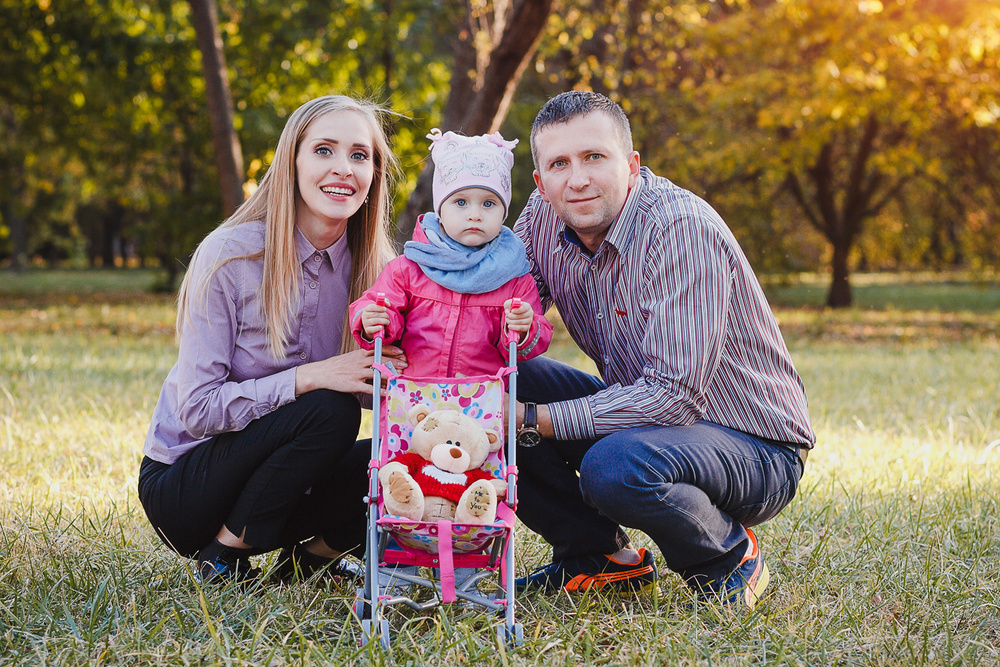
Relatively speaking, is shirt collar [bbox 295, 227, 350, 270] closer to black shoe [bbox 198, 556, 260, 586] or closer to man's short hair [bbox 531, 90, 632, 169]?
man's short hair [bbox 531, 90, 632, 169]

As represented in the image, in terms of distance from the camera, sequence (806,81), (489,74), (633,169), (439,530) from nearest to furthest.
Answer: (439,530)
(633,169)
(489,74)
(806,81)

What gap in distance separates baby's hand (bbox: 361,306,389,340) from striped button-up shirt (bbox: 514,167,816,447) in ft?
1.93

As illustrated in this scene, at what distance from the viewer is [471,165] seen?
2.75 meters

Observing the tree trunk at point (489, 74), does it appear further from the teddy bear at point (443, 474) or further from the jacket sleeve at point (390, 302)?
the teddy bear at point (443, 474)

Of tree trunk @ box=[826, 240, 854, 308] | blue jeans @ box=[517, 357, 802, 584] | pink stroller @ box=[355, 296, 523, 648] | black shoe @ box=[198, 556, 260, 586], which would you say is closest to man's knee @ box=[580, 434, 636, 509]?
blue jeans @ box=[517, 357, 802, 584]

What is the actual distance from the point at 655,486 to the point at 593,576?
0.50 meters

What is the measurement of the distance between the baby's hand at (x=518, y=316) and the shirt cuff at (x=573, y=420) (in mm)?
309

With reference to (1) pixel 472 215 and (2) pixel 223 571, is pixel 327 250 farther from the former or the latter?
(2) pixel 223 571

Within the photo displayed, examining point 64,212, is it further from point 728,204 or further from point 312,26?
point 728,204

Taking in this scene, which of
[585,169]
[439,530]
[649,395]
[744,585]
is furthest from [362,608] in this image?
[585,169]

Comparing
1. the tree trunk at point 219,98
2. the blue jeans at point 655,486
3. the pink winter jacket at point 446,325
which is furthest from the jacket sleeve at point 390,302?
the tree trunk at point 219,98

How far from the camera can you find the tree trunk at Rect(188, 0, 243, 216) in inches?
391

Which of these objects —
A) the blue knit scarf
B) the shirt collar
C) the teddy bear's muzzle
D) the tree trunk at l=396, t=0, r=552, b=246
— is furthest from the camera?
the tree trunk at l=396, t=0, r=552, b=246

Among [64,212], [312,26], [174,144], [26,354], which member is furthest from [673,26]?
[64,212]
